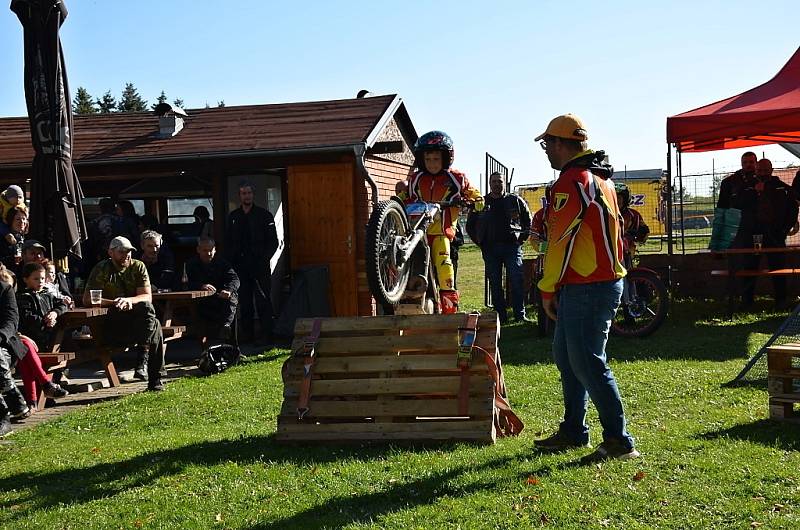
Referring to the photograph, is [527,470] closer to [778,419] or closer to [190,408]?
[778,419]

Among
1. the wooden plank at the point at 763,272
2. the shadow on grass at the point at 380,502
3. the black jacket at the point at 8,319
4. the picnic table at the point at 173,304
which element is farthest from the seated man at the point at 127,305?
the wooden plank at the point at 763,272

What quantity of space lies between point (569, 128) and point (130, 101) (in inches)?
3204

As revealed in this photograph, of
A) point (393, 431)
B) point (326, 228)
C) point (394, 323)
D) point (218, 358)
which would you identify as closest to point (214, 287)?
point (218, 358)

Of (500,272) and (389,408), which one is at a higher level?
(500,272)

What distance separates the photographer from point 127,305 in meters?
9.14

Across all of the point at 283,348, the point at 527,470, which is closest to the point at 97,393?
the point at 283,348

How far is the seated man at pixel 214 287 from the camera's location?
10.7m

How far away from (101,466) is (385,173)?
9.59m

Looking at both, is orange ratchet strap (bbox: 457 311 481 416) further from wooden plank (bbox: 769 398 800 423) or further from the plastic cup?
the plastic cup

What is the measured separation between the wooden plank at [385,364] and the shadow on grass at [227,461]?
561 mm

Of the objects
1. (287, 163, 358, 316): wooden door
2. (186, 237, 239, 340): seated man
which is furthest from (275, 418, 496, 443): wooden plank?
(287, 163, 358, 316): wooden door

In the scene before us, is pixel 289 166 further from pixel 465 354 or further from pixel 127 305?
pixel 465 354

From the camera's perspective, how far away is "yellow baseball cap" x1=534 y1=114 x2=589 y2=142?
555 cm

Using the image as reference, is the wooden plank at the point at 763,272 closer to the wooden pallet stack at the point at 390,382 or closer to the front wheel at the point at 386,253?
the front wheel at the point at 386,253
